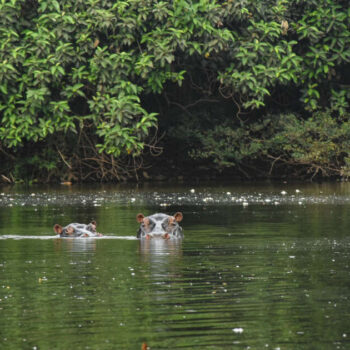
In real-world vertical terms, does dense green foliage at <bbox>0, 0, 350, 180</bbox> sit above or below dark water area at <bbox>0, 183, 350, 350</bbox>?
above

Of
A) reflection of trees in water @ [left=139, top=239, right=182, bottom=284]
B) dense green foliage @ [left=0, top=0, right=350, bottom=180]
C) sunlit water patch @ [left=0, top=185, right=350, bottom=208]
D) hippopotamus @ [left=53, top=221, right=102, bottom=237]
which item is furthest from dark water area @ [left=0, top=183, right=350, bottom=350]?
dense green foliage @ [left=0, top=0, right=350, bottom=180]

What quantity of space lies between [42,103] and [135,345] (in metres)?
24.1

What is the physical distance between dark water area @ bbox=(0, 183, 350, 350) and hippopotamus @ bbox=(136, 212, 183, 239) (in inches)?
9.3

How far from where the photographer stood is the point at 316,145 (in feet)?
108

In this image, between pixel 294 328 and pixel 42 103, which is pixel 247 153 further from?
pixel 294 328

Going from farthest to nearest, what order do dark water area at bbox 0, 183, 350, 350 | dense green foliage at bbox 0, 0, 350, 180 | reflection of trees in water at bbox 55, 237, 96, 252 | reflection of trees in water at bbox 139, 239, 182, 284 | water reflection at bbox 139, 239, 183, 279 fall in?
dense green foliage at bbox 0, 0, 350, 180 < reflection of trees in water at bbox 55, 237, 96, 252 < water reflection at bbox 139, 239, 183, 279 < reflection of trees in water at bbox 139, 239, 182, 284 < dark water area at bbox 0, 183, 350, 350

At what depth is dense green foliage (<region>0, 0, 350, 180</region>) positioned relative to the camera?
3091 cm

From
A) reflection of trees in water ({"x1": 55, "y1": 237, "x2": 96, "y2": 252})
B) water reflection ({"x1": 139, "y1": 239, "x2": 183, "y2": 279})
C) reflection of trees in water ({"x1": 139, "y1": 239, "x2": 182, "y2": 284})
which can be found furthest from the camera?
reflection of trees in water ({"x1": 55, "y1": 237, "x2": 96, "y2": 252})

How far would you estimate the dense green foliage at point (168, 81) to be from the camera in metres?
30.9

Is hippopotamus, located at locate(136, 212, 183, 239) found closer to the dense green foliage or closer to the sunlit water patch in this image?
the sunlit water patch

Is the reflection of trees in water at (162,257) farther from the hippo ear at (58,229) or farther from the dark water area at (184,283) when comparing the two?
the hippo ear at (58,229)

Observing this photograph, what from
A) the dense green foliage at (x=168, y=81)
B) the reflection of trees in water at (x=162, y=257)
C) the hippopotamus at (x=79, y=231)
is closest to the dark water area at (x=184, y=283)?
the reflection of trees in water at (x=162, y=257)

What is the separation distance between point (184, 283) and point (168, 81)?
25.3 m

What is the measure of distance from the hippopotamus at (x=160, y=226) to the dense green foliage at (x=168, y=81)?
560 inches
